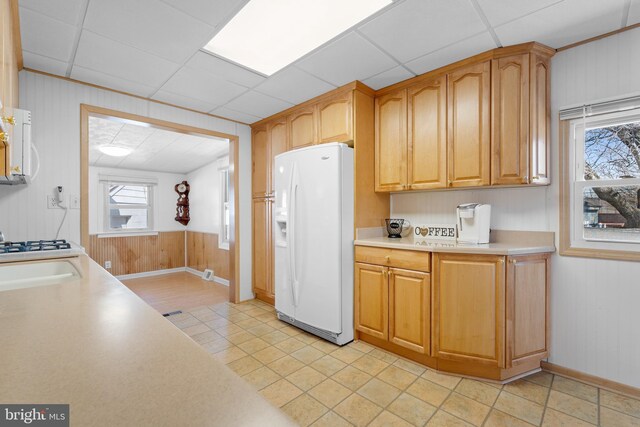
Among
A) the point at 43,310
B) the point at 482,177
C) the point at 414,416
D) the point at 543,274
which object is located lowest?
the point at 414,416

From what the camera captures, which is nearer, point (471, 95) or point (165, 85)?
point (471, 95)

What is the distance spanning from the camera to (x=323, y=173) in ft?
8.41

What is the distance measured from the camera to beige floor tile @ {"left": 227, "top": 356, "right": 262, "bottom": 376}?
2.12 meters

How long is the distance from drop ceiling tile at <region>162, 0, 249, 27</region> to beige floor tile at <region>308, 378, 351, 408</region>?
2398mm

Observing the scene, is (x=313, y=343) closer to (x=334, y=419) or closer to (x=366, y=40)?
(x=334, y=419)

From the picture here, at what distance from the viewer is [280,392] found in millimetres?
1869

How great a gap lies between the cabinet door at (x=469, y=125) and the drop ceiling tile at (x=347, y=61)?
56 cm

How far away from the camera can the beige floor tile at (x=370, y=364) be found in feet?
7.02

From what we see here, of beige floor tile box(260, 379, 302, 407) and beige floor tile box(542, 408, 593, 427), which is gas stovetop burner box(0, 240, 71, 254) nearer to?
beige floor tile box(260, 379, 302, 407)

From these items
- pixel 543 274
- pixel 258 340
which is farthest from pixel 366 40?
pixel 258 340

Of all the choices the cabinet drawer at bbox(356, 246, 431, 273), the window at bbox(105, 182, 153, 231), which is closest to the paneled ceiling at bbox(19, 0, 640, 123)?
the cabinet drawer at bbox(356, 246, 431, 273)

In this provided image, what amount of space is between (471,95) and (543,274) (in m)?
1.42

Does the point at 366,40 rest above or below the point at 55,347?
above

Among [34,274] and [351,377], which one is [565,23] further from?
[34,274]
